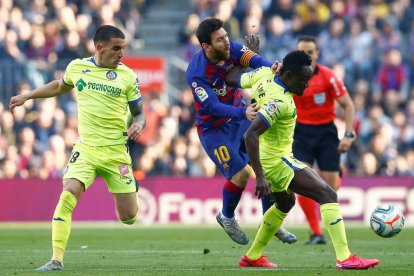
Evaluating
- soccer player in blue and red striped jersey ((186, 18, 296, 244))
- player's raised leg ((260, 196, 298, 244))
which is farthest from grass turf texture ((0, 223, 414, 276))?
soccer player in blue and red striped jersey ((186, 18, 296, 244))

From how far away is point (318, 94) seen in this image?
54.2 feet

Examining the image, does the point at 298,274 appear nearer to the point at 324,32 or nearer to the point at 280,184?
the point at 280,184

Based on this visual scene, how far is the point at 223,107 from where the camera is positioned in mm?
12883

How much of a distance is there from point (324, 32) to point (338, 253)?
55.5 ft

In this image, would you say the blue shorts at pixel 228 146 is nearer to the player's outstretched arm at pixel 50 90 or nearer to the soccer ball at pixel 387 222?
the soccer ball at pixel 387 222

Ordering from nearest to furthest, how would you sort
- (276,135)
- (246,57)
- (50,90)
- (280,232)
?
(276,135) → (50,90) → (246,57) → (280,232)

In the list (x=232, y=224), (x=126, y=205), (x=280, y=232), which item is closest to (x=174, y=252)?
(x=232, y=224)

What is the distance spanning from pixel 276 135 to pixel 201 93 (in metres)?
1.43

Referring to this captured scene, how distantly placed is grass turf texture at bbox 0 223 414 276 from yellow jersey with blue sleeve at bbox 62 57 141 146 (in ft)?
4.73

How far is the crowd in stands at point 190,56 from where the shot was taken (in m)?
25.3

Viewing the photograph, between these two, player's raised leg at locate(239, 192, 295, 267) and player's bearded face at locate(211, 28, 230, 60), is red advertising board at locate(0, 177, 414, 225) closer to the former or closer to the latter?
player's bearded face at locate(211, 28, 230, 60)

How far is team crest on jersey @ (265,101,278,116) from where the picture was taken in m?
11.5

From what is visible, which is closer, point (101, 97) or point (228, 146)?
point (101, 97)

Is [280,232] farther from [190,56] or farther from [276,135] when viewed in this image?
[190,56]
